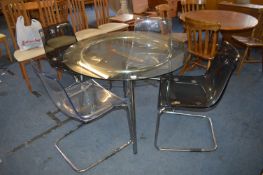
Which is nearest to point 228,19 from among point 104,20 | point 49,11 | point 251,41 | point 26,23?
point 251,41

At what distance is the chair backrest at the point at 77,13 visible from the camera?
10.3 ft

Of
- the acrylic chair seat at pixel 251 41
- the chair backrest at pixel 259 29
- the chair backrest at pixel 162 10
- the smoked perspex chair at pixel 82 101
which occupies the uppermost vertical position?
the chair backrest at pixel 162 10

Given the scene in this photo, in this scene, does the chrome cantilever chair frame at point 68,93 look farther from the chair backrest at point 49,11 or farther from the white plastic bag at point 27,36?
the chair backrest at point 49,11

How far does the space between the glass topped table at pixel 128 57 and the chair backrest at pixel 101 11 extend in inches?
53.2

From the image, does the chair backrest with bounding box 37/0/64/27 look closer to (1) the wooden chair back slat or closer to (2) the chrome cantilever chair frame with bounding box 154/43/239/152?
(1) the wooden chair back slat

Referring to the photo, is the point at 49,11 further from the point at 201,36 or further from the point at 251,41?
the point at 251,41

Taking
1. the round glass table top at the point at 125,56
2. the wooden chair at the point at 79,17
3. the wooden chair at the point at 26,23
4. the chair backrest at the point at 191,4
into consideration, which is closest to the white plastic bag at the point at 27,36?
the wooden chair at the point at 26,23

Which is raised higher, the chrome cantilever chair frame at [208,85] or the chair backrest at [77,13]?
the chair backrest at [77,13]

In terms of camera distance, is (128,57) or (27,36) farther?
(27,36)

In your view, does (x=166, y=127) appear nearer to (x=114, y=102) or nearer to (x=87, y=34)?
(x=114, y=102)

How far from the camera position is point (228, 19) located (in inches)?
106

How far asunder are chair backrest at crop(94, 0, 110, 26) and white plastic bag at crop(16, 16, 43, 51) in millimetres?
1041

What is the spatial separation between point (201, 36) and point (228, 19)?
64cm

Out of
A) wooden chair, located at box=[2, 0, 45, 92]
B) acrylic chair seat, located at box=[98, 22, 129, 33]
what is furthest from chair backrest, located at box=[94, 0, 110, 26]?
wooden chair, located at box=[2, 0, 45, 92]
